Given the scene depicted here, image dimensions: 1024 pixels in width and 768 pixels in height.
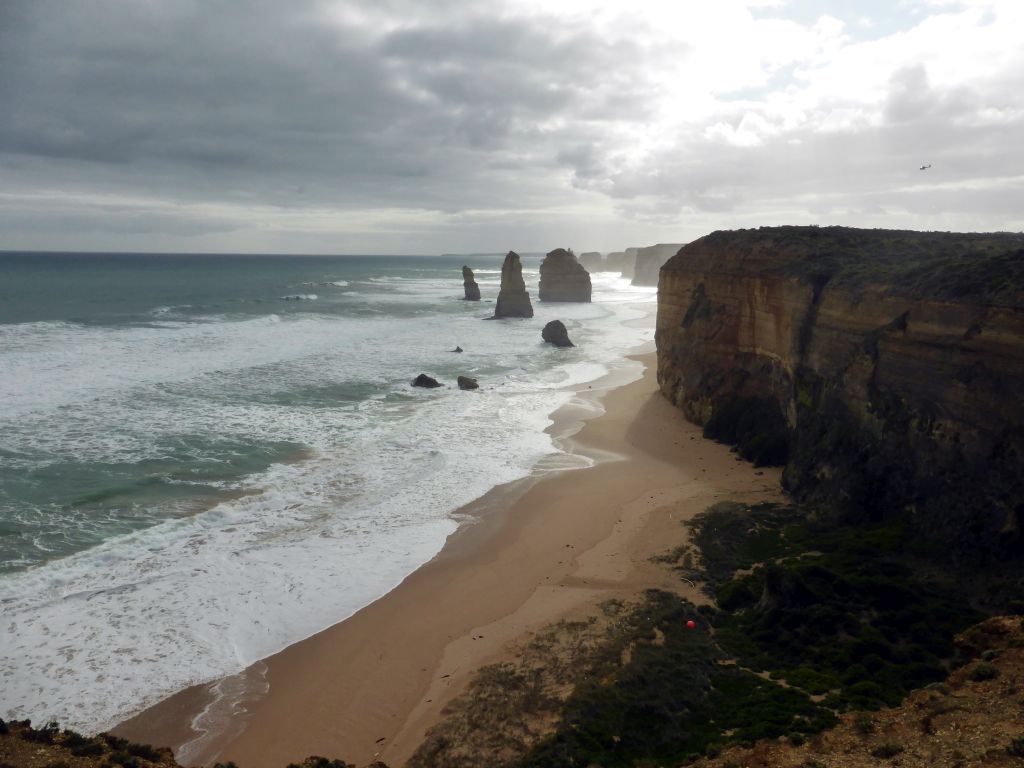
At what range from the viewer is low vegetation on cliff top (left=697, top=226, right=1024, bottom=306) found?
12.7m

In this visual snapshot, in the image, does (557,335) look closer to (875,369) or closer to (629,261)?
(875,369)

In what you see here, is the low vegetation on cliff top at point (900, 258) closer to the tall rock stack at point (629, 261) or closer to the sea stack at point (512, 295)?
the sea stack at point (512, 295)

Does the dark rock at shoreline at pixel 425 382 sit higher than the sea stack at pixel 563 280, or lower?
lower

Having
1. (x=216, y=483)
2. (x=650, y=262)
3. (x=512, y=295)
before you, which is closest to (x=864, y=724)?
(x=216, y=483)

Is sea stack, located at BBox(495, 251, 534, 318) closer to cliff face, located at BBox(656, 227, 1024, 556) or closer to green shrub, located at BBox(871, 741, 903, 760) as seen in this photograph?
cliff face, located at BBox(656, 227, 1024, 556)

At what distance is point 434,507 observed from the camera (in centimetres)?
1675

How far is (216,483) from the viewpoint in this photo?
17.7 meters

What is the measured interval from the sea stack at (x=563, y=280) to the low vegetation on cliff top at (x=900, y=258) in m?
49.9

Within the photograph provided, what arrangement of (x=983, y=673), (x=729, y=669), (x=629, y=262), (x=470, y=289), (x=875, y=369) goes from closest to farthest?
(x=983, y=673), (x=729, y=669), (x=875, y=369), (x=470, y=289), (x=629, y=262)

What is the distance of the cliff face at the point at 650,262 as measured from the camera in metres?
110

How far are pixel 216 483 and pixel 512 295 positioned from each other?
42.2m

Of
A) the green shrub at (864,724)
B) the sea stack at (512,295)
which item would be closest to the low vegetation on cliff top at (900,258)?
the green shrub at (864,724)

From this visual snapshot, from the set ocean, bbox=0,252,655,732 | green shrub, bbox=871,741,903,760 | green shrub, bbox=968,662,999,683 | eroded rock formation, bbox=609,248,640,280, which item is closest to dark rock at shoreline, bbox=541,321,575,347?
ocean, bbox=0,252,655,732

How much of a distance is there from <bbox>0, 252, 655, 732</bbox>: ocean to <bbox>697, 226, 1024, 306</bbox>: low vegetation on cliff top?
8.61 meters
